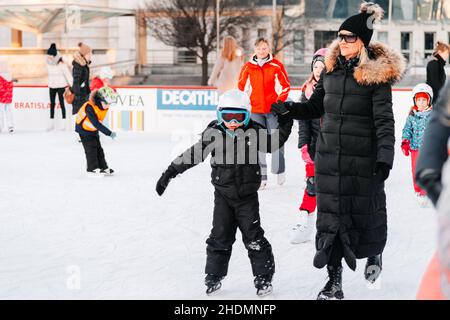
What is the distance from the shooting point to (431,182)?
6.00ft

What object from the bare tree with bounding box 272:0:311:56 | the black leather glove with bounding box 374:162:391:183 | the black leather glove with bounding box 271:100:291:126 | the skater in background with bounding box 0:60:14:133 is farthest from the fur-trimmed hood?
the bare tree with bounding box 272:0:311:56

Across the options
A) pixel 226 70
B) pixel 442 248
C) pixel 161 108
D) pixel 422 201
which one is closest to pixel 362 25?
pixel 442 248

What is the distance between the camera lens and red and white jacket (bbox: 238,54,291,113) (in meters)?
7.40

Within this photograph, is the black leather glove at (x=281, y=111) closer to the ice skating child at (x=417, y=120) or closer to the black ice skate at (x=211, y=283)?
the black ice skate at (x=211, y=283)

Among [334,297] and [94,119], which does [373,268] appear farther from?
[94,119]

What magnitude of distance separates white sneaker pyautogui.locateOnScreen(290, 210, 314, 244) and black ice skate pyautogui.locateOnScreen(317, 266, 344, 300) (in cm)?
136

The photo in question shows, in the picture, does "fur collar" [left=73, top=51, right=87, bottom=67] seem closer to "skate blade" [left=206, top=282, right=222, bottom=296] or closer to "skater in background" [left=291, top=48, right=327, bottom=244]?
"skater in background" [left=291, top=48, right=327, bottom=244]

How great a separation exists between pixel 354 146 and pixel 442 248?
214 centimetres

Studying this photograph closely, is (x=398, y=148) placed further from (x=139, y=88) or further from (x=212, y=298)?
(x=212, y=298)

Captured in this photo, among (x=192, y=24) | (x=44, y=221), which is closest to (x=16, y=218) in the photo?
(x=44, y=221)

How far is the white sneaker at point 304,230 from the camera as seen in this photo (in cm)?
534

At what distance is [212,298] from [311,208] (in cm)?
147

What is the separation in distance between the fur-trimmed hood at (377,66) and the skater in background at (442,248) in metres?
1.86
